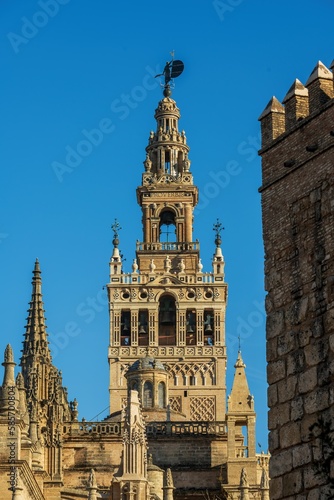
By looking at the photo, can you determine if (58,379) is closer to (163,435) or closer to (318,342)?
(163,435)

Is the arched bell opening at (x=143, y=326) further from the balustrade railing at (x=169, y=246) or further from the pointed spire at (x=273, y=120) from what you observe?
the pointed spire at (x=273, y=120)

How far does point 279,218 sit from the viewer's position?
87.4ft

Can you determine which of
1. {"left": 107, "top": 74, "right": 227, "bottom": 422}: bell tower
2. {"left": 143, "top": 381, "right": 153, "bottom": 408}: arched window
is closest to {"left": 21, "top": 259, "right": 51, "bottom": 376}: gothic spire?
{"left": 143, "top": 381, "right": 153, "bottom": 408}: arched window

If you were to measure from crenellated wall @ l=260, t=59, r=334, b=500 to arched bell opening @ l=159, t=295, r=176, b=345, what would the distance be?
7532 centimetres

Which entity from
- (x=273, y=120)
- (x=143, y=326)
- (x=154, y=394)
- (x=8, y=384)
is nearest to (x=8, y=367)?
(x=8, y=384)

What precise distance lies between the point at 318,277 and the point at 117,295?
7677 centimetres

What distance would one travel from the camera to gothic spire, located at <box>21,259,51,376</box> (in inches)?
3214

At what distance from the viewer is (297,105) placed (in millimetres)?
26703

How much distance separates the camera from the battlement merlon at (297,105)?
26.0 m

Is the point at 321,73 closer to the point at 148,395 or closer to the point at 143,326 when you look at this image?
the point at 148,395

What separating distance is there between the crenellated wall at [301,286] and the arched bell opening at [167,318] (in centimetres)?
7532

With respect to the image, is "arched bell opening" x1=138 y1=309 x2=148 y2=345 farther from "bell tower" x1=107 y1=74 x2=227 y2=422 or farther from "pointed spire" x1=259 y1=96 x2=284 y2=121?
"pointed spire" x1=259 y1=96 x2=284 y2=121

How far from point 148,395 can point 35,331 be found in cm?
726

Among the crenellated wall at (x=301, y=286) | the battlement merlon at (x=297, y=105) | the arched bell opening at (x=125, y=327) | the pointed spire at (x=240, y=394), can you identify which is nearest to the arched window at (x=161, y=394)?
the pointed spire at (x=240, y=394)
